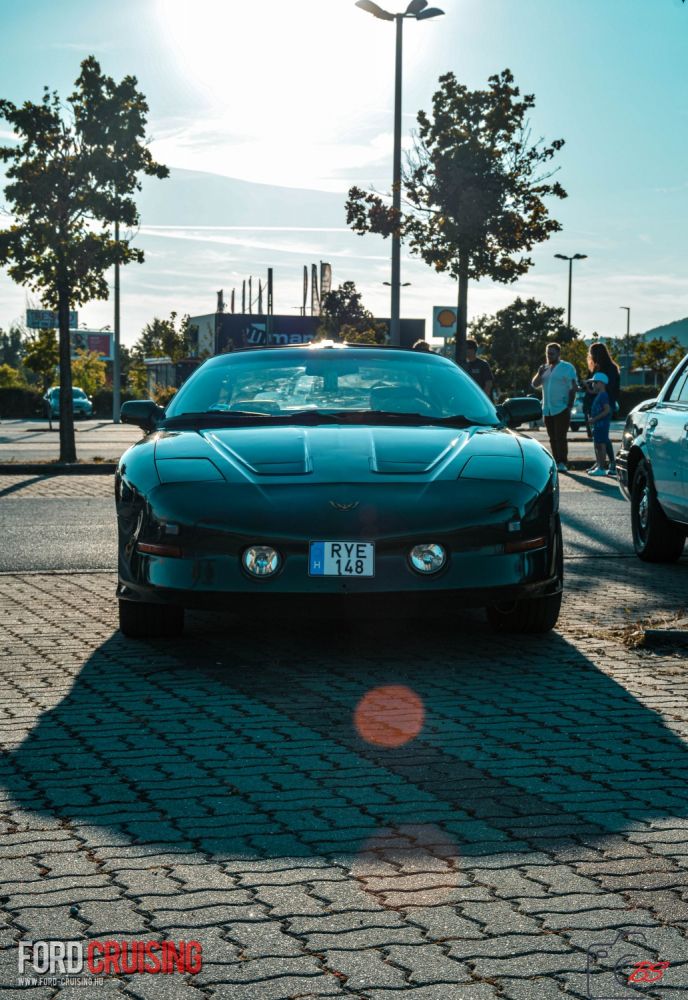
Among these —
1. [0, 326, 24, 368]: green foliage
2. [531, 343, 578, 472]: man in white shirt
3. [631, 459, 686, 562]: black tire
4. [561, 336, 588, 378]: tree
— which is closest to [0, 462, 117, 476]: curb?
[531, 343, 578, 472]: man in white shirt

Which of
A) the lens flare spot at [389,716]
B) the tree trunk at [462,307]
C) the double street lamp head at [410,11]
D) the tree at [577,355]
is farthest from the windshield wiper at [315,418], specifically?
the tree at [577,355]

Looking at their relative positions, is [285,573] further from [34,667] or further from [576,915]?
[576,915]

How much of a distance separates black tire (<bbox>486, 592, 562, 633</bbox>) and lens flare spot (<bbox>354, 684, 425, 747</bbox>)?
48.9 inches

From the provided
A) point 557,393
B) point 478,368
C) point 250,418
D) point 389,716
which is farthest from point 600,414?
point 389,716

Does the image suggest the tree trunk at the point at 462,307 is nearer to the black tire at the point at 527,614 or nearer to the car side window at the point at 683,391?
the car side window at the point at 683,391

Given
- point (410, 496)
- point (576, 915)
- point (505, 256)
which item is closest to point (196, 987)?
point (576, 915)

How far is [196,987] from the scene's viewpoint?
2.86 meters

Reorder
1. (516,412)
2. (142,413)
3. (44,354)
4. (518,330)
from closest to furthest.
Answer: (142,413) → (516,412) → (44,354) → (518,330)

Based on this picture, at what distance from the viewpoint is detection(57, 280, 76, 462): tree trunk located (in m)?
22.0

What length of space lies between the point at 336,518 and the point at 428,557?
432mm

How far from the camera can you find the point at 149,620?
22.3 feet

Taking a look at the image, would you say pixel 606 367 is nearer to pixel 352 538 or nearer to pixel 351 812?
pixel 352 538

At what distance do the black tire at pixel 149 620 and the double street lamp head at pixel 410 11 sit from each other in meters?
23.4

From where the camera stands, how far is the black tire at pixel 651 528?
9.98 meters
